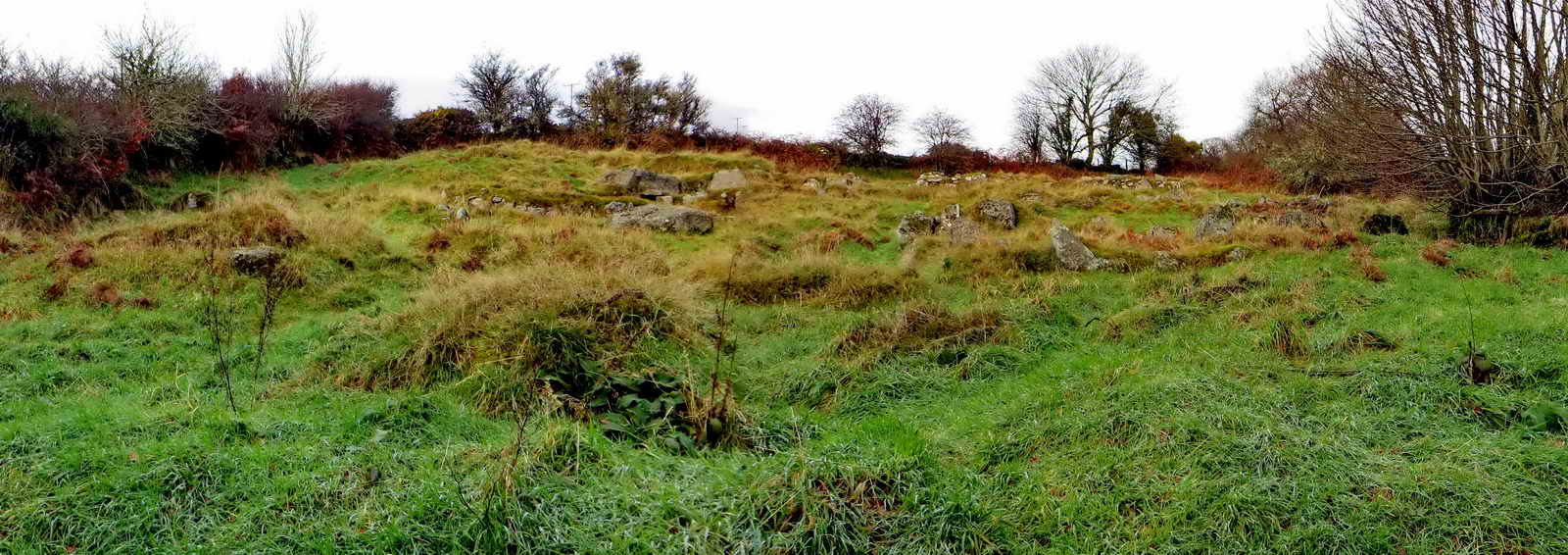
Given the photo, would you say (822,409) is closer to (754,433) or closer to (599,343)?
(754,433)

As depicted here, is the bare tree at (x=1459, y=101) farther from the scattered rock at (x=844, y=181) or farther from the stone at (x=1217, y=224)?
the scattered rock at (x=844, y=181)

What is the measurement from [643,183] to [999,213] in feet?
32.5

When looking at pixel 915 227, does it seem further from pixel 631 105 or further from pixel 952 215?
pixel 631 105

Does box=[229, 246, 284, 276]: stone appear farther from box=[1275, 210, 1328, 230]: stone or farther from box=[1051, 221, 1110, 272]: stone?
box=[1275, 210, 1328, 230]: stone

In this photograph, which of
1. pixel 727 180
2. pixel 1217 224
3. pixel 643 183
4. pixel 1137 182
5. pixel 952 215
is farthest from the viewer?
pixel 1137 182

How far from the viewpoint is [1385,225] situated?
1327 centimetres

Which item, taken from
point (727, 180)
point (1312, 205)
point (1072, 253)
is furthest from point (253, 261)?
point (1312, 205)

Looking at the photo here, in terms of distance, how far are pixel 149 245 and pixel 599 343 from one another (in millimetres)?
8771

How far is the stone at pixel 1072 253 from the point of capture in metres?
11.4

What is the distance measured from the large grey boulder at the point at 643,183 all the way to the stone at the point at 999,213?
343 inches

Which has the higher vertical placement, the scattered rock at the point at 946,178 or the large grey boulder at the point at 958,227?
the scattered rock at the point at 946,178

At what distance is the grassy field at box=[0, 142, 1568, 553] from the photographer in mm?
3455

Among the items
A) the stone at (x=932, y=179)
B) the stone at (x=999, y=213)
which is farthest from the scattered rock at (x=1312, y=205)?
the stone at (x=932, y=179)

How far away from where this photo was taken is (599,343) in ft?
21.6
